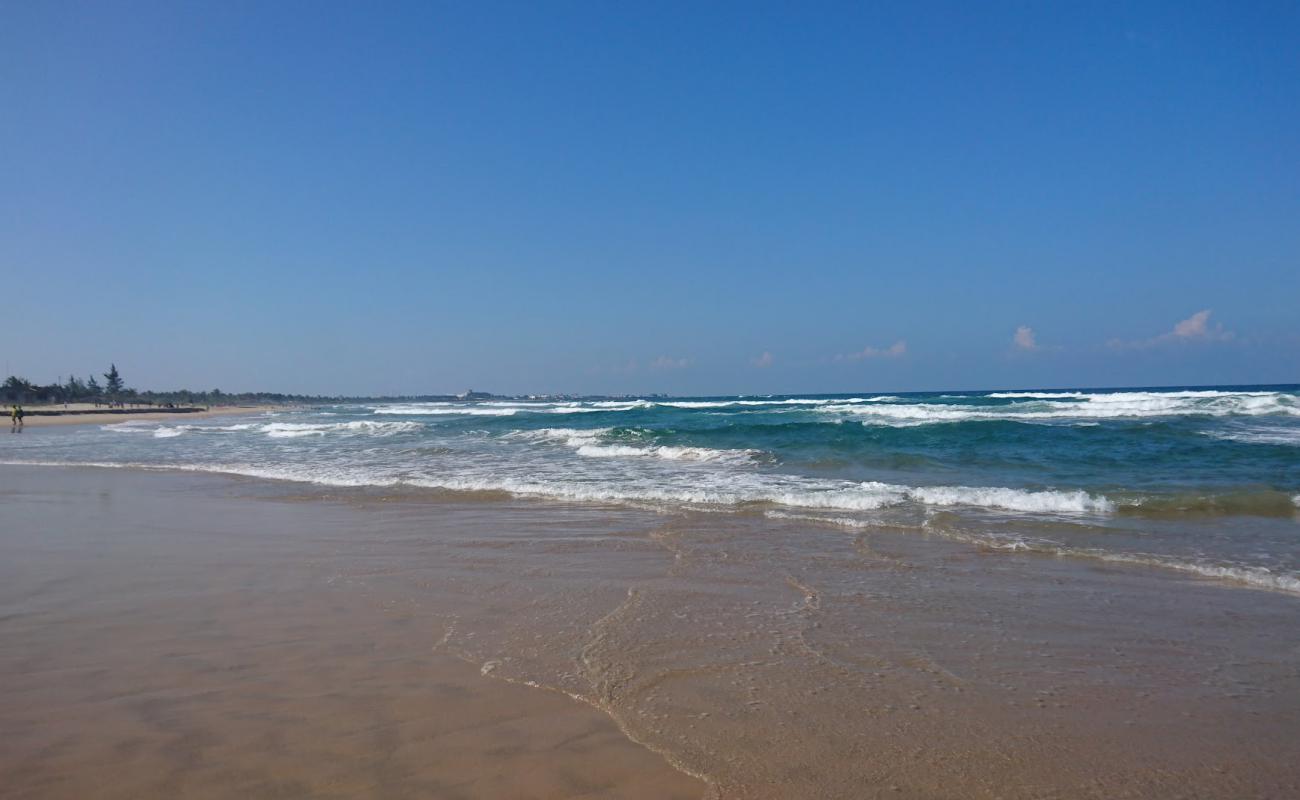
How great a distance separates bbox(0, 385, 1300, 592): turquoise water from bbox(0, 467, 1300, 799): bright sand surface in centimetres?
163

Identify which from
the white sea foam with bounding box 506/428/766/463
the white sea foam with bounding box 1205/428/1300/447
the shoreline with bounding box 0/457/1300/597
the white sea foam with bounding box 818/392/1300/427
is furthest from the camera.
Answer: the white sea foam with bounding box 818/392/1300/427

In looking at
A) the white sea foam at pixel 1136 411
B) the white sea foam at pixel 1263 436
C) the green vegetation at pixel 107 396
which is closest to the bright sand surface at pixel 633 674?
the white sea foam at pixel 1263 436

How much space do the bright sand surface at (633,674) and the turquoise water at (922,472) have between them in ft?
5.34

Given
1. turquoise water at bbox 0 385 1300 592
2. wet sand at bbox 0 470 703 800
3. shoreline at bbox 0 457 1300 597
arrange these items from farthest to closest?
turquoise water at bbox 0 385 1300 592, shoreline at bbox 0 457 1300 597, wet sand at bbox 0 470 703 800

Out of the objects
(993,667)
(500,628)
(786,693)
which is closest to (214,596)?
(500,628)

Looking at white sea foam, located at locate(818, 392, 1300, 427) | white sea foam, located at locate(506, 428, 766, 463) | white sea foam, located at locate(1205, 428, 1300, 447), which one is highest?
white sea foam, located at locate(818, 392, 1300, 427)

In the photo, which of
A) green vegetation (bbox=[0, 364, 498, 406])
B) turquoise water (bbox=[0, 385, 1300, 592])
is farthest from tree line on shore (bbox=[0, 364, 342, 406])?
turquoise water (bbox=[0, 385, 1300, 592])

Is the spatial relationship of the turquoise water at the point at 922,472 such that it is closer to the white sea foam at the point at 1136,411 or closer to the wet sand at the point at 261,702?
the white sea foam at the point at 1136,411

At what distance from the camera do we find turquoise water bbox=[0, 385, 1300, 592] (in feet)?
26.3

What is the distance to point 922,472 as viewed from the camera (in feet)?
44.2

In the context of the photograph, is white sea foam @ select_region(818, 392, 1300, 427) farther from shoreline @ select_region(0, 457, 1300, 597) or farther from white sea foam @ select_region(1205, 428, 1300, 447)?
shoreline @ select_region(0, 457, 1300, 597)

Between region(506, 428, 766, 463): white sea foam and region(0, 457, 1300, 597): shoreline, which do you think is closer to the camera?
region(0, 457, 1300, 597): shoreline

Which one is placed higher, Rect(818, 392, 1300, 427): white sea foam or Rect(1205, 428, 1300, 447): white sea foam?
Rect(818, 392, 1300, 427): white sea foam

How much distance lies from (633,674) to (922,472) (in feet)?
35.3
